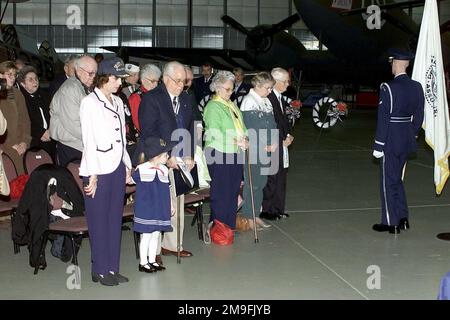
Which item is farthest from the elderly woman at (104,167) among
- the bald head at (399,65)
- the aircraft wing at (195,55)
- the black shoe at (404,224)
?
the aircraft wing at (195,55)

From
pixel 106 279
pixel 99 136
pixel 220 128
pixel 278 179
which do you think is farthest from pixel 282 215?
pixel 99 136

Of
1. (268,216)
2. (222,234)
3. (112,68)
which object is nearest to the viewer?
(112,68)

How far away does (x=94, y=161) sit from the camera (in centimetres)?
426

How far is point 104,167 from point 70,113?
4.53ft

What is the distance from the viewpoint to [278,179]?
22.4 feet

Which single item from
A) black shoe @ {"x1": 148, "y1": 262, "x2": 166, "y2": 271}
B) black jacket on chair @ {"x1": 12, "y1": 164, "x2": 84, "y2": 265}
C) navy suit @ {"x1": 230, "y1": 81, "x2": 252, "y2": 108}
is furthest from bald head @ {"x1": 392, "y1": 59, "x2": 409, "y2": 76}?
navy suit @ {"x1": 230, "y1": 81, "x2": 252, "y2": 108}

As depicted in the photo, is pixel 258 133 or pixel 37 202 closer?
pixel 37 202

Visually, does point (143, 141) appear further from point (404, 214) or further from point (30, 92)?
point (404, 214)

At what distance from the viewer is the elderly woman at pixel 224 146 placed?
18.7ft

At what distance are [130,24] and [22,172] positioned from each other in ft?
94.6

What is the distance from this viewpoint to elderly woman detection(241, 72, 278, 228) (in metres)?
6.20

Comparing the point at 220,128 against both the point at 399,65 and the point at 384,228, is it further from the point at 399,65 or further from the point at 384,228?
the point at 384,228

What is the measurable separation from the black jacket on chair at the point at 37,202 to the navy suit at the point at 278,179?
2553 mm

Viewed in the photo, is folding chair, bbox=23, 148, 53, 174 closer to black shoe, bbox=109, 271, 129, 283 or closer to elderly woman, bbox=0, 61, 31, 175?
elderly woman, bbox=0, 61, 31, 175
